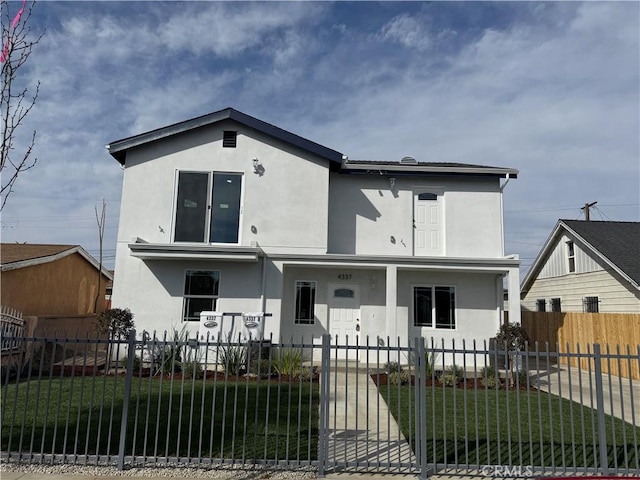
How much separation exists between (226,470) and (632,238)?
1942 centimetres

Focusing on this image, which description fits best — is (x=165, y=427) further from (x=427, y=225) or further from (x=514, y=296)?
(x=427, y=225)

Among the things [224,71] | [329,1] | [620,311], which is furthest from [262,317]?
[620,311]

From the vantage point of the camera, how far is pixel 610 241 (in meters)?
18.2

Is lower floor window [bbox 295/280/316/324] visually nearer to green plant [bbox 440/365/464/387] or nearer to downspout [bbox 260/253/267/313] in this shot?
downspout [bbox 260/253/267/313]

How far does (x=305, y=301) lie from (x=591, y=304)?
12.2 m

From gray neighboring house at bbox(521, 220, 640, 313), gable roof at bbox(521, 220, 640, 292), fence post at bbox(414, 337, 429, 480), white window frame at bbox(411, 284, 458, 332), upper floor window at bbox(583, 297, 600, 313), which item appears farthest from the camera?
upper floor window at bbox(583, 297, 600, 313)

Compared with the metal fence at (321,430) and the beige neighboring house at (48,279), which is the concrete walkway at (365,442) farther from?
the beige neighboring house at (48,279)

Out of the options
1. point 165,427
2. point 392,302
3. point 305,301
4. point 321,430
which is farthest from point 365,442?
point 305,301

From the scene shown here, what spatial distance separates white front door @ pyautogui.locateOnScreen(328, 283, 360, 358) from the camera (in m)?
14.0

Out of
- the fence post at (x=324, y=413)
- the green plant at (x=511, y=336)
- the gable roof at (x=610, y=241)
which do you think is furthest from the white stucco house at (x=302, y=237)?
the fence post at (x=324, y=413)

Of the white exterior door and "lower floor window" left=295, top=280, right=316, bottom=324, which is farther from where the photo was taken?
the white exterior door

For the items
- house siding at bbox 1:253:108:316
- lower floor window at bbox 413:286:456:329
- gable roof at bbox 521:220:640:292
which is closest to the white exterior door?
lower floor window at bbox 413:286:456:329

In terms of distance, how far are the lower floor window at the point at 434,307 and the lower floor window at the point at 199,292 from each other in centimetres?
619

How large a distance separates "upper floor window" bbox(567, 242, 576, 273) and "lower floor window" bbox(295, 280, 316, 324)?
41.2ft
